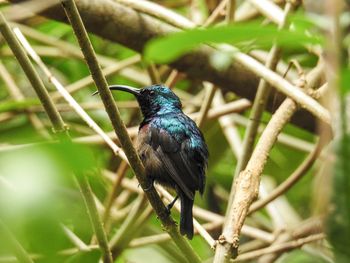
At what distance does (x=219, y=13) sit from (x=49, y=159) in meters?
3.35

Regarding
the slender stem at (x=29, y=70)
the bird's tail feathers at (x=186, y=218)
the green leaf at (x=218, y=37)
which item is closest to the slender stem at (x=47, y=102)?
the slender stem at (x=29, y=70)

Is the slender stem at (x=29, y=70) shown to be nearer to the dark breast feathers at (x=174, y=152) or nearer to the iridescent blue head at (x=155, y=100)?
the dark breast feathers at (x=174, y=152)

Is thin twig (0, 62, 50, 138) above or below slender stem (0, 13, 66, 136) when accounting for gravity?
above

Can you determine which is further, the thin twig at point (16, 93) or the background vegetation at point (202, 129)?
the thin twig at point (16, 93)

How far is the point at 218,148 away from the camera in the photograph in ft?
16.2

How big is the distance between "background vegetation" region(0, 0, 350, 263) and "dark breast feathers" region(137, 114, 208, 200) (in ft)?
0.41

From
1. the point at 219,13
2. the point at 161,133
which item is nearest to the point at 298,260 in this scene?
the point at 161,133

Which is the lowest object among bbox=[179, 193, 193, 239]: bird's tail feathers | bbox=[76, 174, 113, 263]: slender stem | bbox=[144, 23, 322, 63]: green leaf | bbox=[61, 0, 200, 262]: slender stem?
bbox=[144, 23, 322, 63]: green leaf

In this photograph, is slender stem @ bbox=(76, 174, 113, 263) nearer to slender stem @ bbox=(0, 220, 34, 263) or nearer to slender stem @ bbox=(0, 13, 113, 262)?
slender stem @ bbox=(0, 13, 113, 262)

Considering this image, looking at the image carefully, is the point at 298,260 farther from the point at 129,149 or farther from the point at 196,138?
the point at 196,138

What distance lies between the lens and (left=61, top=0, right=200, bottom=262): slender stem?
199cm

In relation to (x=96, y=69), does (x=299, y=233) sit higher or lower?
higher

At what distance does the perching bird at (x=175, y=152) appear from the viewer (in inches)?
133

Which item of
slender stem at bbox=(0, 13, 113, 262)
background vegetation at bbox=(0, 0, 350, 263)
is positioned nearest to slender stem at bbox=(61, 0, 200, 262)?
background vegetation at bbox=(0, 0, 350, 263)
